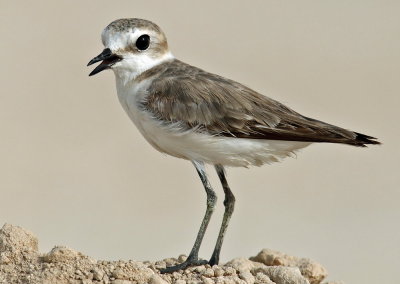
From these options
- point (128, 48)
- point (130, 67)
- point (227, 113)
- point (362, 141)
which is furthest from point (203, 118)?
point (362, 141)

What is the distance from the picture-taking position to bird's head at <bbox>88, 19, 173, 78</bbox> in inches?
323

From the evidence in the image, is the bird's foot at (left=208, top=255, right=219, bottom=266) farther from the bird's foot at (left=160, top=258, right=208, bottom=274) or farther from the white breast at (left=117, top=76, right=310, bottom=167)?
the white breast at (left=117, top=76, right=310, bottom=167)

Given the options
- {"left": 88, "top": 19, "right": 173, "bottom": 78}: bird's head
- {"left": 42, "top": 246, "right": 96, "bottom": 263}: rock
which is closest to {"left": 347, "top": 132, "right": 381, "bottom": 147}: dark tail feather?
{"left": 88, "top": 19, "right": 173, "bottom": 78}: bird's head

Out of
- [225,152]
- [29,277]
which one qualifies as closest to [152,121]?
[225,152]

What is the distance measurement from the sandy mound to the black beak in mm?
1658

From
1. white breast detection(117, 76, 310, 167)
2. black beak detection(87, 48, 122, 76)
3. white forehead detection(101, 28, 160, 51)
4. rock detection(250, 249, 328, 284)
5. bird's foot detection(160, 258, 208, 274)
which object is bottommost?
bird's foot detection(160, 258, 208, 274)

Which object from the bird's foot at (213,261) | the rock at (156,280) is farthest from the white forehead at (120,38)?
the rock at (156,280)

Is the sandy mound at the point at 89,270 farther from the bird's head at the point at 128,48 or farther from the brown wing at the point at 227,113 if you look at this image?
the bird's head at the point at 128,48

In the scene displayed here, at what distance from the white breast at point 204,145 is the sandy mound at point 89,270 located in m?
0.97

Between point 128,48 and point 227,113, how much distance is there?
1167mm

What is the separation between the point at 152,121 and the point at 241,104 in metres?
0.82

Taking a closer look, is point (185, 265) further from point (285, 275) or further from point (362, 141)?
point (362, 141)

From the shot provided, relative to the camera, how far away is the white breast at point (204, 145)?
785cm

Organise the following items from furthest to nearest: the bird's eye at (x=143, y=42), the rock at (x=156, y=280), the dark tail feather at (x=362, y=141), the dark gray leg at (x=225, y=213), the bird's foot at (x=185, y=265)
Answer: the bird's eye at (x=143, y=42), the dark gray leg at (x=225, y=213), the dark tail feather at (x=362, y=141), the bird's foot at (x=185, y=265), the rock at (x=156, y=280)
